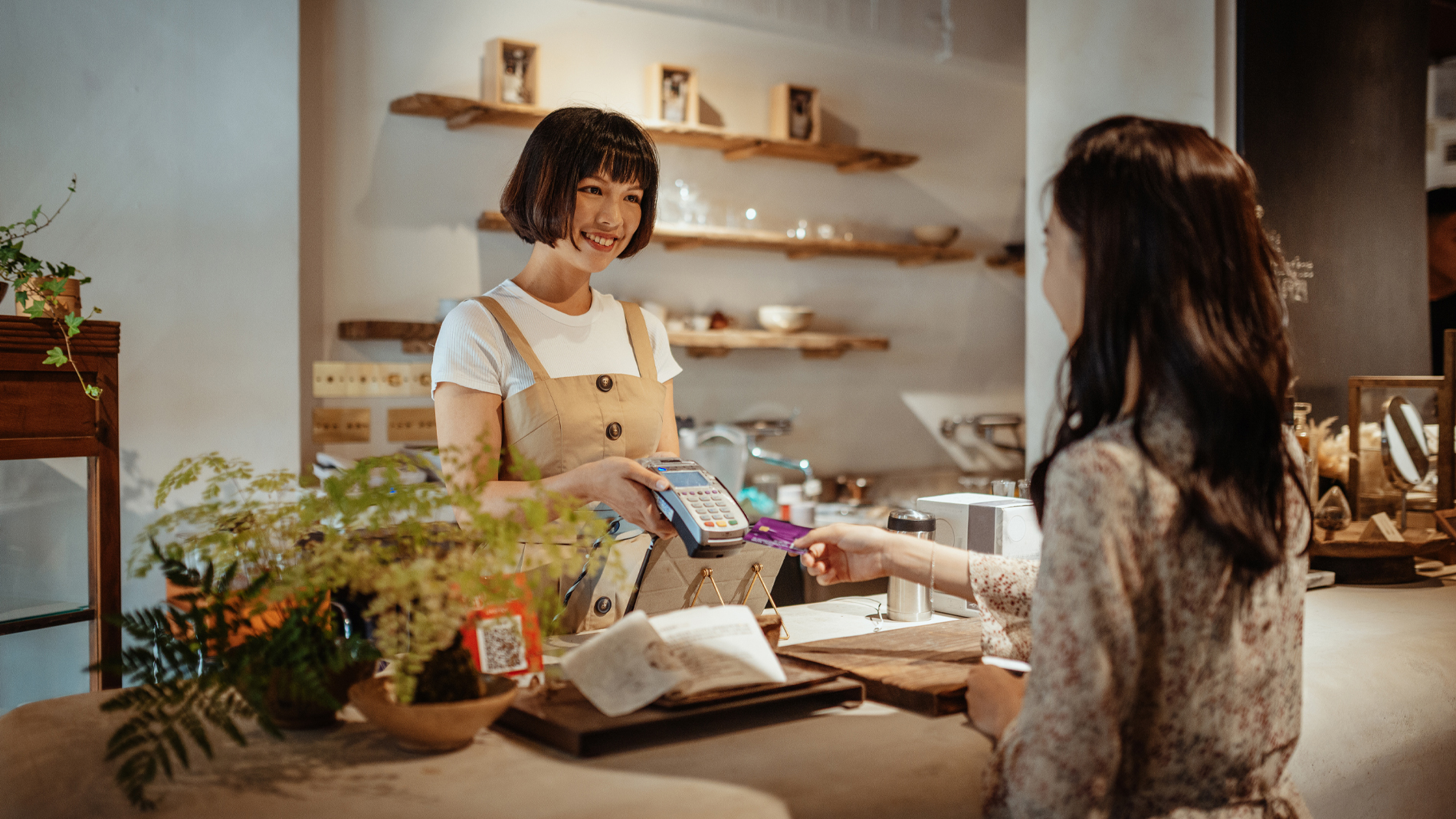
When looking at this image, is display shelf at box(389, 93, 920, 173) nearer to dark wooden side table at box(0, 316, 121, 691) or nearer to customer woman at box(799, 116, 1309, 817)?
dark wooden side table at box(0, 316, 121, 691)

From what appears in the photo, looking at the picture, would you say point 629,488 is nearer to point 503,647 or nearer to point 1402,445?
point 503,647

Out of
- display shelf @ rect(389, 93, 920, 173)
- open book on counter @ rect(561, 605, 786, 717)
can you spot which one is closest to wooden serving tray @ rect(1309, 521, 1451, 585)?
open book on counter @ rect(561, 605, 786, 717)

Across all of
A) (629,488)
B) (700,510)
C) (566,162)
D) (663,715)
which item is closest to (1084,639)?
(663,715)

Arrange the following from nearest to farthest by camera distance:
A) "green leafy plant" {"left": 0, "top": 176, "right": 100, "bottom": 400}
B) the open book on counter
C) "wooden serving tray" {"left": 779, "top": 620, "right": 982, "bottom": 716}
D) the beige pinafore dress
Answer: the open book on counter
"wooden serving tray" {"left": 779, "top": 620, "right": 982, "bottom": 716}
the beige pinafore dress
"green leafy plant" {"left": 0, "top": 176, "right": 100, "bottom": 400}

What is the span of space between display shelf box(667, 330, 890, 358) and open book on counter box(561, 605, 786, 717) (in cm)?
264

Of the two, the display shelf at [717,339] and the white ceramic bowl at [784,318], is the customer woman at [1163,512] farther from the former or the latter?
the white ceramic bowl at [784,318]

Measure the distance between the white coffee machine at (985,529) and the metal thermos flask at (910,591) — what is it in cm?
4

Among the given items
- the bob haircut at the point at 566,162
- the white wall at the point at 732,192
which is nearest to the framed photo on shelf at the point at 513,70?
the white wall at the point at 732,192

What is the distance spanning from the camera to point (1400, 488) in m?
2.35

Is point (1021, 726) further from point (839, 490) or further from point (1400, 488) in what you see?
point (839, 490)

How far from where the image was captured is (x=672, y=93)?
389 cm

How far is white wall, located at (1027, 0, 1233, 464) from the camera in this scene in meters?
2.73

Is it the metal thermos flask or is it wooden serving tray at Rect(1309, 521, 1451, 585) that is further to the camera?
wooden serving tray at Rect(1309, 521, 1451, 585)

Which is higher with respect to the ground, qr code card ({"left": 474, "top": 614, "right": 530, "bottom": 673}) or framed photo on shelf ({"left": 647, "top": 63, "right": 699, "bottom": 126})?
framed photo on shelf ({"left": 647, "top": 63, "right": 699, "bottom": 126})
